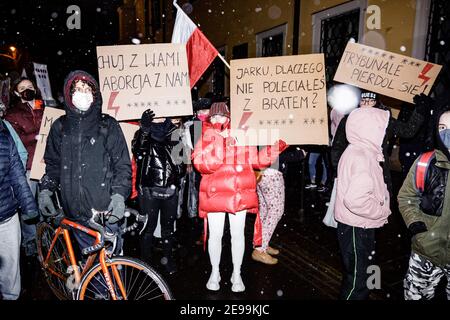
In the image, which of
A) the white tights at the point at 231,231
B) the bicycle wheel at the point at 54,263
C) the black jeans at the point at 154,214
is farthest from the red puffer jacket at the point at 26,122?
the white tights at the point at 231,231

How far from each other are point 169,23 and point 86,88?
54.4ft

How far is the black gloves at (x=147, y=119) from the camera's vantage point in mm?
3580

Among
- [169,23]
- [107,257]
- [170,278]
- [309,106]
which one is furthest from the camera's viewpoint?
[169,23]

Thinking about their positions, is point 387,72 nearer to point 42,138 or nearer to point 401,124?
point 401,124

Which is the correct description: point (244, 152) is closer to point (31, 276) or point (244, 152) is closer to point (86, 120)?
point (86, 120)

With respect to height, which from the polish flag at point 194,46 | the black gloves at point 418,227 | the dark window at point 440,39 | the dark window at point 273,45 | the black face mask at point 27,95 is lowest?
the black gloves at point 418,227

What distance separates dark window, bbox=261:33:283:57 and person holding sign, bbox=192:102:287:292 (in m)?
8.37

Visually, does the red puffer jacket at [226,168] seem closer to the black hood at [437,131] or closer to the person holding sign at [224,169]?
the person holding sign at [224,169]

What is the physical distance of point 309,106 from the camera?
11.8 feet

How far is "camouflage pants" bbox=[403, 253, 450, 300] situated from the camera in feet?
8.25

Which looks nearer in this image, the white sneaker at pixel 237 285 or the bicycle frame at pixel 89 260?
the bicycle frame at pixel 89 260

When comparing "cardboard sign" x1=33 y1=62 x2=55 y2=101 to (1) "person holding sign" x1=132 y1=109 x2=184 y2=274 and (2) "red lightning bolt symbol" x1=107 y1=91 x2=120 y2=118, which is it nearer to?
(2) "red lightning bolt symbol" x1=107 y1=91 x2=120 y2=118

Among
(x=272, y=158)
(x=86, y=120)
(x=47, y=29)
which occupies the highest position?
(x=47, y=29)
